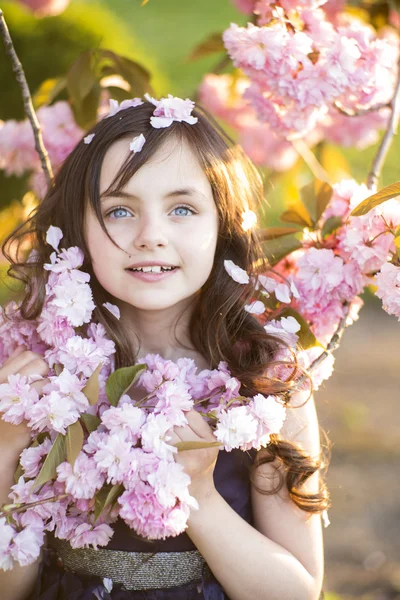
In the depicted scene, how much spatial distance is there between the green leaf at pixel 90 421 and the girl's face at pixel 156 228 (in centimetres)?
21

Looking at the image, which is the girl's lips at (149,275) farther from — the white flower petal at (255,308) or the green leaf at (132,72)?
the green leaf at (132,72)

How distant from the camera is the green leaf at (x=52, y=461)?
3.51 feet

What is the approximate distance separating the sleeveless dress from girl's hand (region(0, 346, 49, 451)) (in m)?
0.23

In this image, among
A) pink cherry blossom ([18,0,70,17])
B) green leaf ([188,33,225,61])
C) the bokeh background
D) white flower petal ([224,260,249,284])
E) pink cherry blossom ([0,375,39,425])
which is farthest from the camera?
the bokeh background

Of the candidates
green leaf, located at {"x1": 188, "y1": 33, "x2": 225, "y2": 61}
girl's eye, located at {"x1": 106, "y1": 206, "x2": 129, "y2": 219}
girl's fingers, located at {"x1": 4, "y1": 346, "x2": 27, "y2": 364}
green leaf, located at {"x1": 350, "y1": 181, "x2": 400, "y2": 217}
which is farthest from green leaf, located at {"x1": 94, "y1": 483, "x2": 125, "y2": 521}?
green leaf, located at {"x1": 188, "y1": 33, "x2": 225, "y2": 61}

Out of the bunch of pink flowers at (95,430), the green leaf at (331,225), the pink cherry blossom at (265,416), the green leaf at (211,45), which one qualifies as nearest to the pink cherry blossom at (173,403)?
the bunch of pink flowers at (95,430)

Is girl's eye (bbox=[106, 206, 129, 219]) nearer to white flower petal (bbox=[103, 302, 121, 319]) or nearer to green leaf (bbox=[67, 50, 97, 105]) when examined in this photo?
white flower petal (bbox=[103, 302, 121, 319])

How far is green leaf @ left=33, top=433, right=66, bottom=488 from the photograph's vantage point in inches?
42.2

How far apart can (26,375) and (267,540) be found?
1.57 feet

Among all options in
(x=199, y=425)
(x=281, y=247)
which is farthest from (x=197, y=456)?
(x=281, y=247)

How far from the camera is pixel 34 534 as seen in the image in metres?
1.14

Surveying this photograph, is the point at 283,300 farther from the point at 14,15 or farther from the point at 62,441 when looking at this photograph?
the point at 14,15

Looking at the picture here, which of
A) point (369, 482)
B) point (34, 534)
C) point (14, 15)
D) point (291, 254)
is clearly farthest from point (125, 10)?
point (34, 534)

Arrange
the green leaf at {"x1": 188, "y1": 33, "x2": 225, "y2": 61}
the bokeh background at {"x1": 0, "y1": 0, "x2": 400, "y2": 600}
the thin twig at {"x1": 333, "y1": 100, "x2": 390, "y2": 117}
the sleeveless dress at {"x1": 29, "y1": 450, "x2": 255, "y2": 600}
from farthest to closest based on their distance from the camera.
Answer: the bokeh background at {"x1": 0, "y1": 0, "x2": 400, "y2": 600}
the green leaf at {"x1": 188, "y1": 33, "x2": 225, "y2": 61}
the thin twig at {"x1": 333, "y1": 100, "x2": 390, "y2": 117}
the sleeveless dress at {"x1": 29, "y1": 450, "x2": 255, "y2": 600}
